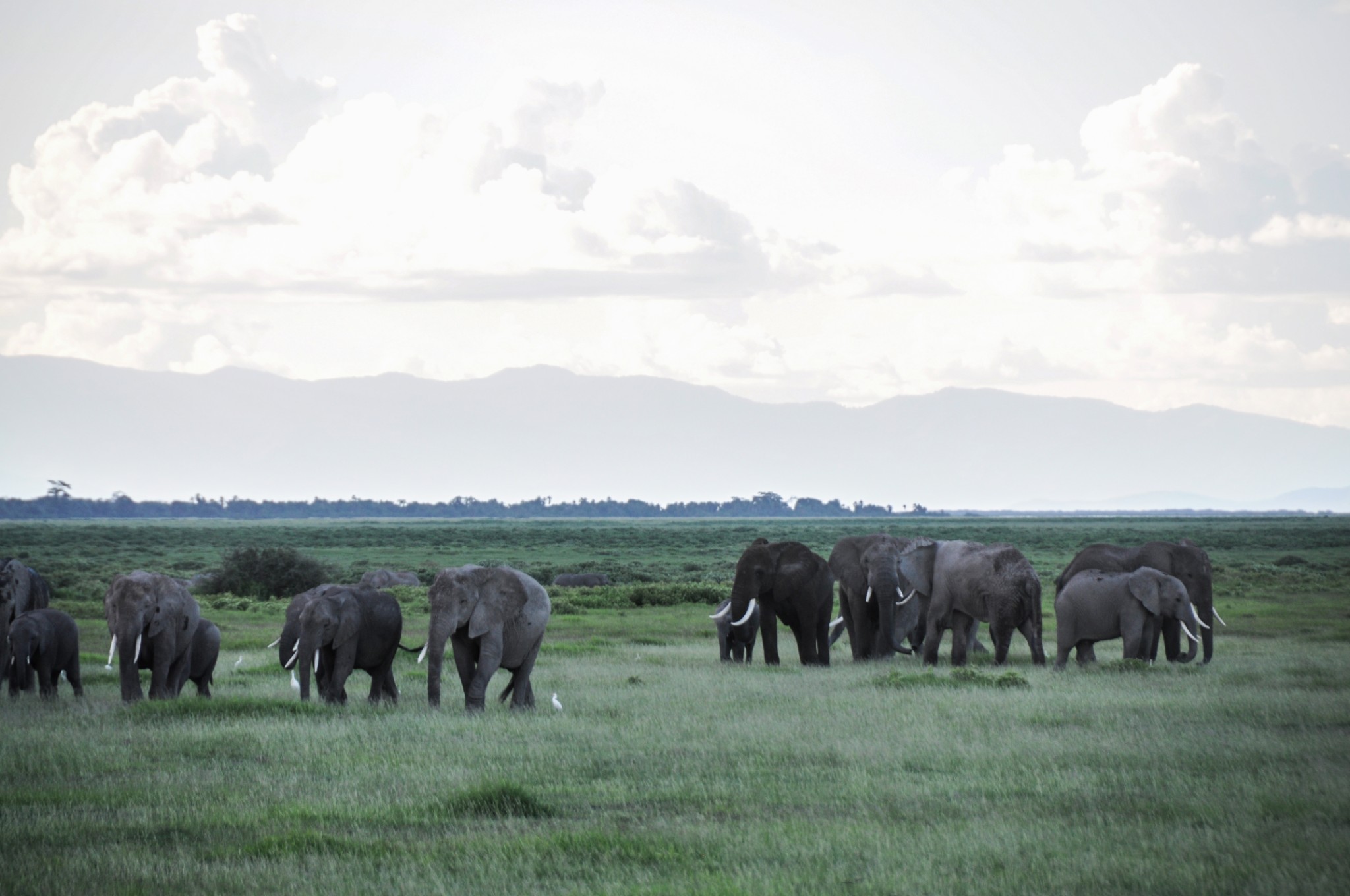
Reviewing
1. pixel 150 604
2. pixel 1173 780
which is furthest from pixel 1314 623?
pixel 150 604

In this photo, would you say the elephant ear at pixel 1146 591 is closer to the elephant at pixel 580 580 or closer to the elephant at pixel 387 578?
the elephant at pixel 387 578

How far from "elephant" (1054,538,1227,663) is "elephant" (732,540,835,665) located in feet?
14.8

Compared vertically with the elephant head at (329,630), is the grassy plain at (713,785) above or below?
below

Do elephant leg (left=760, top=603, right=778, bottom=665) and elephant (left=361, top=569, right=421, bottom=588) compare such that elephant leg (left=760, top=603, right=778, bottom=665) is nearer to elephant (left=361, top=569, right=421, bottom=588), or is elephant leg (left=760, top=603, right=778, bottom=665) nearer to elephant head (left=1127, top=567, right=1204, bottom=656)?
elephant head (left=1127, top=567, right=1204, bottom=656)

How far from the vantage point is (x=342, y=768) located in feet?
46.9

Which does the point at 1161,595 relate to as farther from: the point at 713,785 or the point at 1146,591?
the point at 713,785

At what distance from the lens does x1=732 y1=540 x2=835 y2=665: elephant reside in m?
26.2

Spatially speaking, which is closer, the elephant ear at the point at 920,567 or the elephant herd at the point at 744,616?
the elephant herd at the point at 744,616

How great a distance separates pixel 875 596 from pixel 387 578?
26.5m

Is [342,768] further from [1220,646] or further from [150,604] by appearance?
[1220,646]

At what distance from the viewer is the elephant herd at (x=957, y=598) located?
2378 cm

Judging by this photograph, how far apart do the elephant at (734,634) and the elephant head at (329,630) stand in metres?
9.18

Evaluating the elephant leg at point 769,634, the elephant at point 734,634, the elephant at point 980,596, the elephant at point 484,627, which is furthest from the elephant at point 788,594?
the elephant at point 484,627

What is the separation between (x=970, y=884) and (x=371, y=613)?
12141mm
